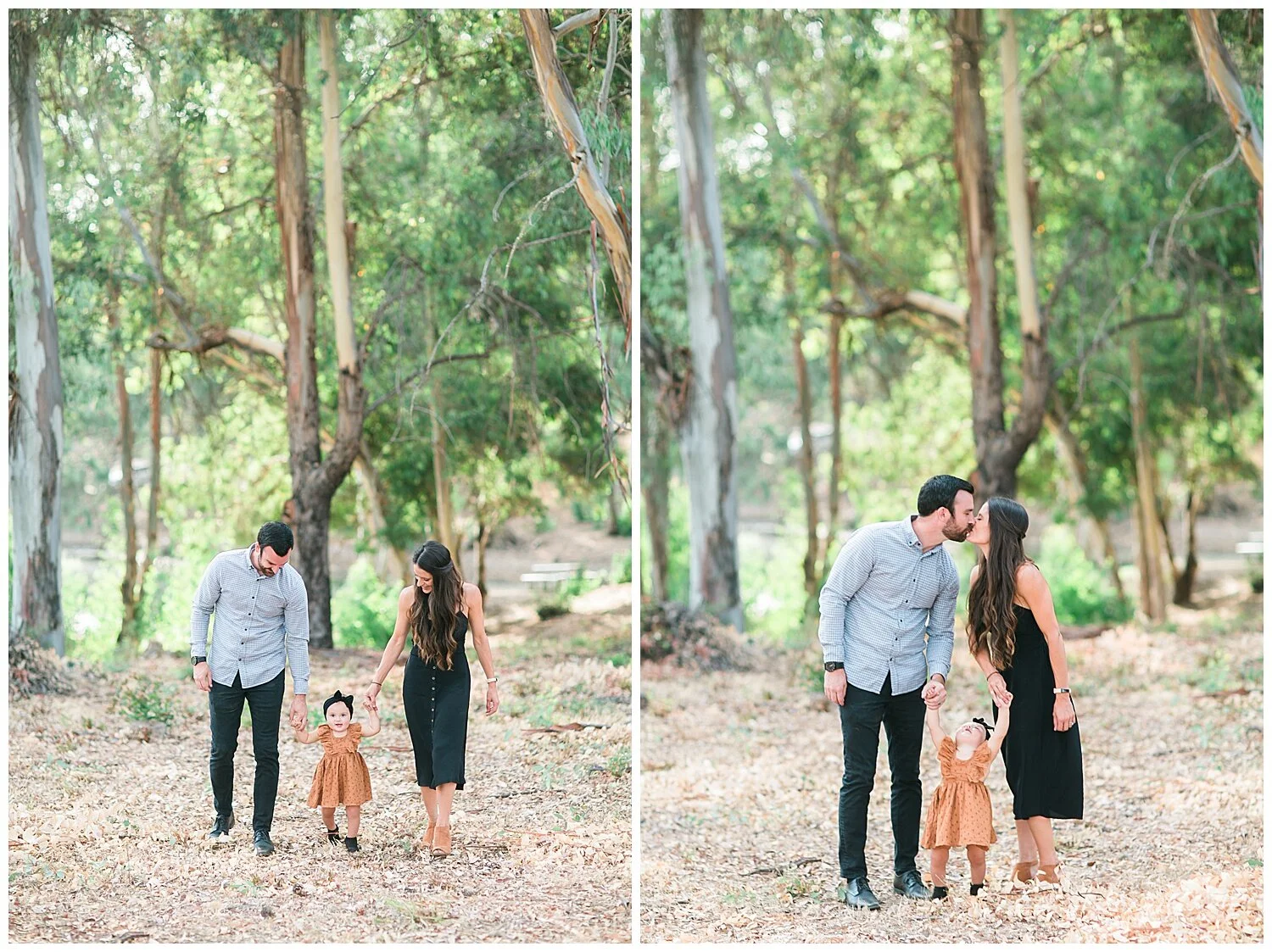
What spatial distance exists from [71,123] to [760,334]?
849cm

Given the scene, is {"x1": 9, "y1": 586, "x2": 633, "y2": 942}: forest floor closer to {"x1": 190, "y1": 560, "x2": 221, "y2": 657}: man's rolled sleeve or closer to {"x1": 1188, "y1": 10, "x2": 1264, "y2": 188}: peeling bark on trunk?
{"x1": 190, "y1": 560, "x2": 221, "y2": 657}: man's rolled sleeve

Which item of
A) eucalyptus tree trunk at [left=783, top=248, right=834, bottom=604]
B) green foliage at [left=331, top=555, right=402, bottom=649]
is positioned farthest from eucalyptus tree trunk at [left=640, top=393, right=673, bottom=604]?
green foliage at [left=331, top=555, right=402, bottom=649]

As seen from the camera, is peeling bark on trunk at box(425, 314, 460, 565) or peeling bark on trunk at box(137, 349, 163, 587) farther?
peeling bark on trunk at box(425, 314, 460, 565)

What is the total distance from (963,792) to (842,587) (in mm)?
717

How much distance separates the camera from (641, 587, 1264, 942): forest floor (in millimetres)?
3801

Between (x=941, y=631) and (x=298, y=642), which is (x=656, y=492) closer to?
(x=298, y=642)

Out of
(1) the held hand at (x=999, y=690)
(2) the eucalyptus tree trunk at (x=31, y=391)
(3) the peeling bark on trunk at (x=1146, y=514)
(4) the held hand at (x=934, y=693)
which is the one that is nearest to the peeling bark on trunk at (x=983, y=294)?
(3) the peeling bark on trunk at (x=1146, y=514)

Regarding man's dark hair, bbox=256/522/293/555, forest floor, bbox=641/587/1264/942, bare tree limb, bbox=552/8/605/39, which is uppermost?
bare tree limb, bbox=552/8/605/39

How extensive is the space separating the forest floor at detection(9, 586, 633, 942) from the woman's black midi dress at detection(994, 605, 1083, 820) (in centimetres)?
134

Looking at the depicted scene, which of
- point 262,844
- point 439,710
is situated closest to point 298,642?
point 439,710

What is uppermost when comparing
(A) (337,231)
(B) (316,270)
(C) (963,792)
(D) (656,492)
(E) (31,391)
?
(A) (337,231)

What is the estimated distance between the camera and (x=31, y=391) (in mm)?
5176

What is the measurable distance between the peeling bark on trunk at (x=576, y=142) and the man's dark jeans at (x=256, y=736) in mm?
1804

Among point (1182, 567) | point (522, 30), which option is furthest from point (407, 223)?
point (1182, 567)
